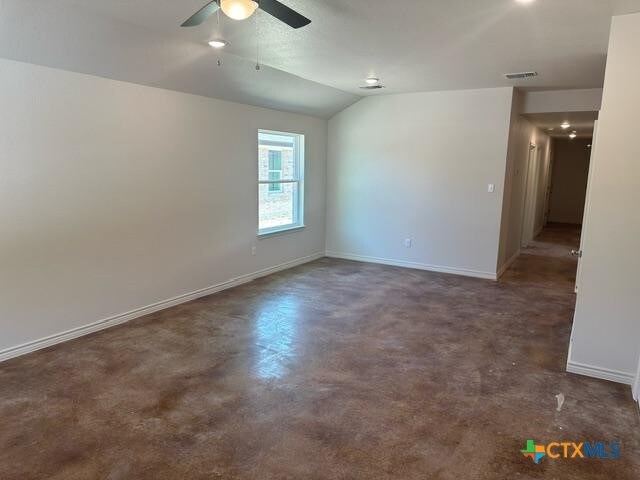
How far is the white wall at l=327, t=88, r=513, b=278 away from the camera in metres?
5.46

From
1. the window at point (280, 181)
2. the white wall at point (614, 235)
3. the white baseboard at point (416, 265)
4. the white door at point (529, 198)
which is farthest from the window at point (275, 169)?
the white door at point (529, 198)

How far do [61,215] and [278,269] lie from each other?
9.98 ft

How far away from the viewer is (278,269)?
5.93 metres

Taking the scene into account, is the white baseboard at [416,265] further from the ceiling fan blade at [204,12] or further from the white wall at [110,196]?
the ceiling fan blade at [204,12]

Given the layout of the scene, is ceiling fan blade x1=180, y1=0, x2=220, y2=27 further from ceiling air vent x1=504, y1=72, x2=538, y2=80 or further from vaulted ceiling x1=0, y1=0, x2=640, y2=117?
ceiling air vent x1=504, y1=72, x2=538, y2=80

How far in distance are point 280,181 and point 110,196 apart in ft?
8.58

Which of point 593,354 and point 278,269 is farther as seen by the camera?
point 278,269

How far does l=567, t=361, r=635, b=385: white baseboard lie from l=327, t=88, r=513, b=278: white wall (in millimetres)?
2600

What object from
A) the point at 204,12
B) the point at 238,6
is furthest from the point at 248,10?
the point at 204,12

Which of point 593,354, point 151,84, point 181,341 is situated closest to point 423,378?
point 593,354

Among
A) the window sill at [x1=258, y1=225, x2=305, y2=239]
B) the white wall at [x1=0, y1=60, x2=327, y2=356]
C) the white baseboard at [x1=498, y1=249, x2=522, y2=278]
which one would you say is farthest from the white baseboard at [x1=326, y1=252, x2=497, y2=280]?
the white wall at [x1=0, y1=60, x2=327, y2=356]

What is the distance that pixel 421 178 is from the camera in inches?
235

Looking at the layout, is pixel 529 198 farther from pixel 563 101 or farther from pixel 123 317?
pixel 123 317

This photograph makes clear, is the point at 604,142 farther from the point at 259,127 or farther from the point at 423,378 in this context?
the point at 259,127
